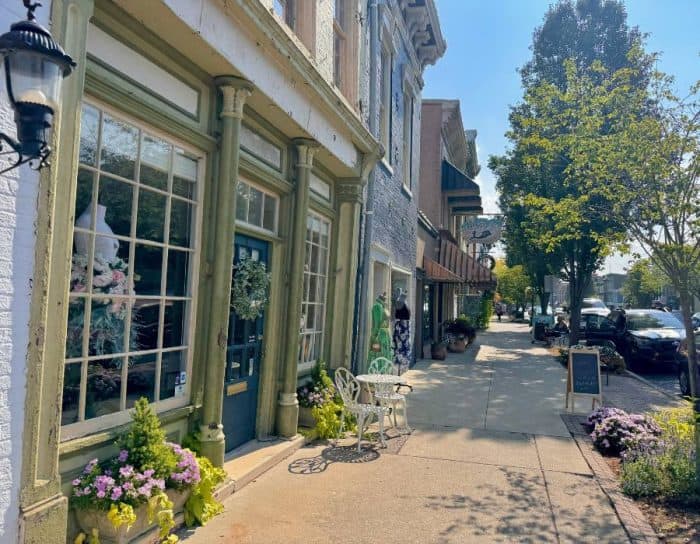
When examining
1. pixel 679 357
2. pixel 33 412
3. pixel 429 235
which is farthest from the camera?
pixel 429 235

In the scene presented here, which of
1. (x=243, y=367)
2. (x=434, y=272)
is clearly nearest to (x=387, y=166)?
(x=243, y=367)

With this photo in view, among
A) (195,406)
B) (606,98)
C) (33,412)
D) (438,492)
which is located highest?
(606,98)

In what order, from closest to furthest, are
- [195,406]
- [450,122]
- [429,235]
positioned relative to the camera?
1. [195,406]
2. [429,235]
3. [450,122]

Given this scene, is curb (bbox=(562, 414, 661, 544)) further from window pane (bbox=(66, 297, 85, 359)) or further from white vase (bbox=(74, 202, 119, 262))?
white vase (bbox=(74, 202, 119, 262))

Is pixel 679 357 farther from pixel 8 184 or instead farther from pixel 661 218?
pixel 8 184

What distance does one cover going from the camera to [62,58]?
2.34 meters

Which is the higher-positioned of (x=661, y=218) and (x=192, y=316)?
(x=661, y=218)

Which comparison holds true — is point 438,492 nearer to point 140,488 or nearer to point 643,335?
point 140,488

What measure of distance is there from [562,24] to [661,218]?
1398cm

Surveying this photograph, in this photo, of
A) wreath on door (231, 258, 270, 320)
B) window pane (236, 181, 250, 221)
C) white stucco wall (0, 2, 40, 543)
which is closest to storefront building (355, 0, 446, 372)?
wreath on door (231, 258, 270, 320)

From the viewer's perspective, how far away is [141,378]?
4.03 metres

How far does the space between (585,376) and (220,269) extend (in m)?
6.35

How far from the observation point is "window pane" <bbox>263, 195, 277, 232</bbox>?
19.8ft

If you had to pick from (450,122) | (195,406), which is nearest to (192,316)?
(195,406)
